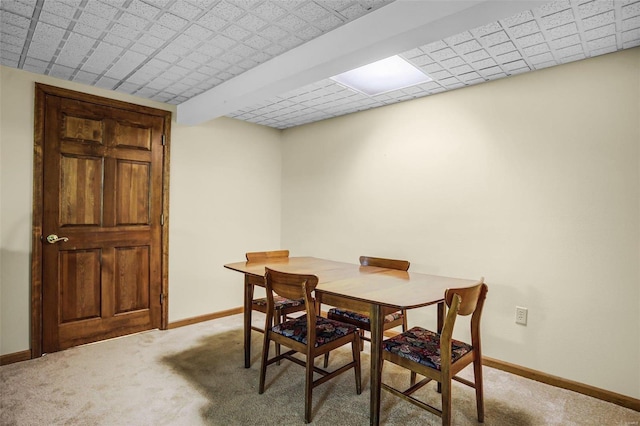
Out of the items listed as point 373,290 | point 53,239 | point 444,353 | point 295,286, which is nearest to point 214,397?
point 295,286

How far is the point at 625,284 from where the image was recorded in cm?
224

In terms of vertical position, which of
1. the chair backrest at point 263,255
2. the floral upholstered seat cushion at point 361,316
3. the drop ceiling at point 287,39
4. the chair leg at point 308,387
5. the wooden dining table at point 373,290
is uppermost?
the drop ceiling at point 287,39

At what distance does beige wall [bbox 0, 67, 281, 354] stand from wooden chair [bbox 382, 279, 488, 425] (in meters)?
2.53

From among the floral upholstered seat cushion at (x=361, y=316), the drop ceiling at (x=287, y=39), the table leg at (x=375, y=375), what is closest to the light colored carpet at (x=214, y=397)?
the table leg at (x=375, y=375)

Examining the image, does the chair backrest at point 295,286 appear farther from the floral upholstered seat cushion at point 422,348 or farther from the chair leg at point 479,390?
the chair leg at point 479,390

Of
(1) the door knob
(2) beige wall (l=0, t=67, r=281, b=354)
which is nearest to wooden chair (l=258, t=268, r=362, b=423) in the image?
(2) beige wall (l=0, t=67, r=281, b=354)

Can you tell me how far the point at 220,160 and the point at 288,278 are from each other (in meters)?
2.36

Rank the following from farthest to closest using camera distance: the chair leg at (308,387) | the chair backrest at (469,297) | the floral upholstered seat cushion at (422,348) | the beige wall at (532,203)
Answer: the beige wall at (532,203) → the chair leg at (308,387) → the floral upholstered seat cushion at (422,348) → the chair backrest at (469,297)

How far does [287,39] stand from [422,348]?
205cm

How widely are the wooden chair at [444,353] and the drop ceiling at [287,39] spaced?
4.50 ft

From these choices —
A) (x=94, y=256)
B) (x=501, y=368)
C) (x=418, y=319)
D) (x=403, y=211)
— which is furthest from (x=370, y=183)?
(x=94, y=256)

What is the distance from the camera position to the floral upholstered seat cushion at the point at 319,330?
2133 millimetres

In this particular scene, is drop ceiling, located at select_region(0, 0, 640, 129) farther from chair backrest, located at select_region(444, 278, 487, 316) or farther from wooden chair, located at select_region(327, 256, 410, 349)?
wooden chair, located at select_region(327, 256, 410, 349)

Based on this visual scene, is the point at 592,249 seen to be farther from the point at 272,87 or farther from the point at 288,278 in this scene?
the point at 272,87
